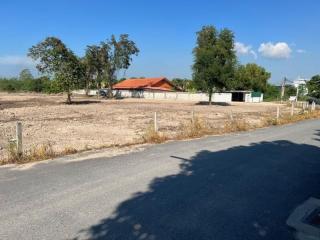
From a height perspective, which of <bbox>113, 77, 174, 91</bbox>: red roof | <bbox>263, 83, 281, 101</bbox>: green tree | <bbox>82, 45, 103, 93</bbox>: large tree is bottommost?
<bbox>263, 83, 281, 101</bbox>: green tree

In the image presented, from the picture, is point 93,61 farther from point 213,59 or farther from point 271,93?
point 271,93

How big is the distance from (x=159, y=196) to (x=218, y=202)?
984mm

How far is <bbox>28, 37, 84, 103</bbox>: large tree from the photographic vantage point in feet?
144

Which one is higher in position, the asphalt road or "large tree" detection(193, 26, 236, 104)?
"large tree" detection(193, 26, 236, 104)

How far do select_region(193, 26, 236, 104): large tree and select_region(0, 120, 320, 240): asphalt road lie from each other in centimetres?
3790

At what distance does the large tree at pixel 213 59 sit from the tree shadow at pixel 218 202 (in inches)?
1515

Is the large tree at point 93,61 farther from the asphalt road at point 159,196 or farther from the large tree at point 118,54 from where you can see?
the asphalt road at point 159,196

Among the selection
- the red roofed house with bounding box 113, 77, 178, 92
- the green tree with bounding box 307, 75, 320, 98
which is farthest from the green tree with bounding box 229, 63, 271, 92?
the red roofed house with bounding box 113, 77, 178, 92

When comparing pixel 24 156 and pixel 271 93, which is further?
pixel 271 93

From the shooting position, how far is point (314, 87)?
72875 mm

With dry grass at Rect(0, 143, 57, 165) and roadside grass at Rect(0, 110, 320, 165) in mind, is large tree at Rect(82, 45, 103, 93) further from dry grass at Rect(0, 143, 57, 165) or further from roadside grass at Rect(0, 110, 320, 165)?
dry grass at Rect(0, 143, 57, 165)

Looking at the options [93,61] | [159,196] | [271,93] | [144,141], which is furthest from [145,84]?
[159,196]

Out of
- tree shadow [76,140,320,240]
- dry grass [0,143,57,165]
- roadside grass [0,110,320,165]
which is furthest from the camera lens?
roadside grass [0,110,320,165]

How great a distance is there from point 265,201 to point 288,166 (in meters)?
2.92
